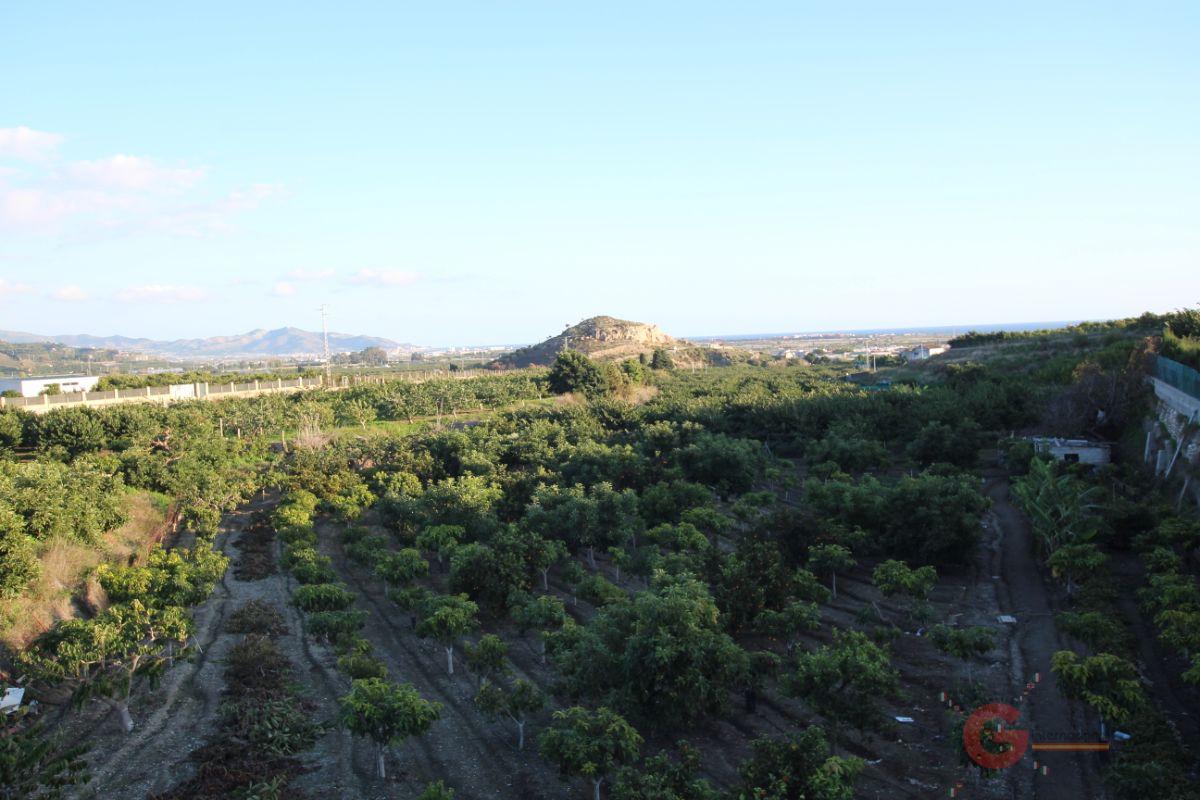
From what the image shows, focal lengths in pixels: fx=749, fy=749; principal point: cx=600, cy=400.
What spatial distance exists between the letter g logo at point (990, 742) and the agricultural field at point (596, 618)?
0.08 meters

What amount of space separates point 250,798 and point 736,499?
955 inches

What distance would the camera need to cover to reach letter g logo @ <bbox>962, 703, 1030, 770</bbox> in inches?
483

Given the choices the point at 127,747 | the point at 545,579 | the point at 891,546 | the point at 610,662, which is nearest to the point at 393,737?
the point at 610,662

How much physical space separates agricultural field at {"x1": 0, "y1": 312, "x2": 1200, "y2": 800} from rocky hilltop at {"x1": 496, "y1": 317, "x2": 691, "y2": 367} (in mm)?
82695

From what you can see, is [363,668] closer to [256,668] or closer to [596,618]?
[256,668]

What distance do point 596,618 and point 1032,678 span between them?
9.78 m

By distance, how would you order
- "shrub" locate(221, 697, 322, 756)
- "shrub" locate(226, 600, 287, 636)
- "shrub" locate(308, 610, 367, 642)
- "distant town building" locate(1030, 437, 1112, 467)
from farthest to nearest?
"distant town building" locate(1030, 437, 1112, 467) < "shrub" locate(226, 600, 287, 636) < "shrub" locate(308, 610, 367, 642) < "shrub" locate(221, 697, 322, 756)

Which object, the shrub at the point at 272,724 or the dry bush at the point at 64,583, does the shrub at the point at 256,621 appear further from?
the shrub at the point at 272,724

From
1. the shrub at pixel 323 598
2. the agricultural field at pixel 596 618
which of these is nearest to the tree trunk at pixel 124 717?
the agricultural field at pixel 596 618

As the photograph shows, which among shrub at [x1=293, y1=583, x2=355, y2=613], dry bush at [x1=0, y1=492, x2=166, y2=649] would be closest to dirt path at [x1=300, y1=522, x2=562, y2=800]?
shrub at [x1=293, y1=583, x2=355, y2=613]

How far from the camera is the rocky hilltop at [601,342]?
120 metres

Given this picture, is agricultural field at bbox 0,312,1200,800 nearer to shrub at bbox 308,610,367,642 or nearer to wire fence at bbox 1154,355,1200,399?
shrub at bbox 308,610,367,642

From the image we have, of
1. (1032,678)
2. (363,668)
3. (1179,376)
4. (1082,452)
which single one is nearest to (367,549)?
(363,668)

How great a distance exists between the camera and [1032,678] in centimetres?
1648
